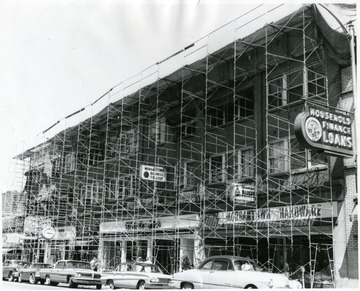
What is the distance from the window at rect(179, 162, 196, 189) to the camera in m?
26.1

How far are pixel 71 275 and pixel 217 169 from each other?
29.1 ft

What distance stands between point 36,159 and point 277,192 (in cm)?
2185

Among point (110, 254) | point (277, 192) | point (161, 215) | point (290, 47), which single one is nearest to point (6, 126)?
point (277, 192)

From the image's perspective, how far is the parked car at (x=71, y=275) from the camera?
1986cm

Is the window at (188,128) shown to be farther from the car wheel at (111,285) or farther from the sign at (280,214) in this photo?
the car wheel at (111,285)

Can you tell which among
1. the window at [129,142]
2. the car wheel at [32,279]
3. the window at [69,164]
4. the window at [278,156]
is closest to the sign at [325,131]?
the window at [278,156]

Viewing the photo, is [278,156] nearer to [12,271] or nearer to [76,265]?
[76,265]

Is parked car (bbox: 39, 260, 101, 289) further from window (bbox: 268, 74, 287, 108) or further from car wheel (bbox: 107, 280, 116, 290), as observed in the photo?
window (bbox: 268, 74, 287, 108)

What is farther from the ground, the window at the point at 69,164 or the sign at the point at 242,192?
the window at the point at 69,164

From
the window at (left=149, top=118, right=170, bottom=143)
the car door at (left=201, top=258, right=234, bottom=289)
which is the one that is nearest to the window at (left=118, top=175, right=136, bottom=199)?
the window at (left=149, top=118, right=170, bottom=143)

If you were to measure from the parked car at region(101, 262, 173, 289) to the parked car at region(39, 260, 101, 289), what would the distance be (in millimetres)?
593

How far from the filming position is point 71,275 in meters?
20.1

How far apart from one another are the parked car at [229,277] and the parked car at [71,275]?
227 inches

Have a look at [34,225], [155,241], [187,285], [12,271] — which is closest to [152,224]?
[155,241]
